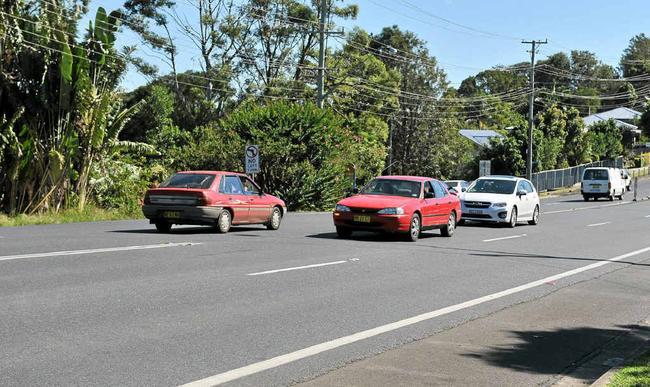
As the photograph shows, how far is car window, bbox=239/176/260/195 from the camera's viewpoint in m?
21.0

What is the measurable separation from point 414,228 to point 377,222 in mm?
1076

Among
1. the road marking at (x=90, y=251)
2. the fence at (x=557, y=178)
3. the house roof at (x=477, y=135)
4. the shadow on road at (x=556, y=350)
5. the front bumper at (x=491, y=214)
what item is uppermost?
the house roof at (x=477, y=135)

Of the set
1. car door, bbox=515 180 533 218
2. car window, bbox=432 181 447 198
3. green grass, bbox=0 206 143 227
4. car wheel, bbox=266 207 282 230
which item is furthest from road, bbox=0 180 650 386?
car door, bbox=515 180 533 218

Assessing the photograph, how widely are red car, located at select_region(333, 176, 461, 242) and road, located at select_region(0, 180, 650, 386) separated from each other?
1.55 ft

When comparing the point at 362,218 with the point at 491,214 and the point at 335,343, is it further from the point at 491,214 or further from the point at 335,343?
the point at 335,343

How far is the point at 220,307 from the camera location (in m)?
9.23

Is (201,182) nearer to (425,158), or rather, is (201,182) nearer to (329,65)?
(329,65)

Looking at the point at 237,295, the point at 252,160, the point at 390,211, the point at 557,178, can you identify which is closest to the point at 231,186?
the point at 390,211

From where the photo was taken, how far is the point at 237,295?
10117 millimetres

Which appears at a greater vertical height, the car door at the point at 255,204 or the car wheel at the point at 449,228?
the car door at the point at 255,204

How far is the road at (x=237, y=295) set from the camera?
21.9 ft

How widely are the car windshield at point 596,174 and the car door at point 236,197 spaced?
1500 inches

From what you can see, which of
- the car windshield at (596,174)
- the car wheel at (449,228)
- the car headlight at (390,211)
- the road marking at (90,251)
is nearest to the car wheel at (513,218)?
the car wheel at (449,228)

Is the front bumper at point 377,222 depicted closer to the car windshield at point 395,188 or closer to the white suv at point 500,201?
the car windshield at point 395,188
